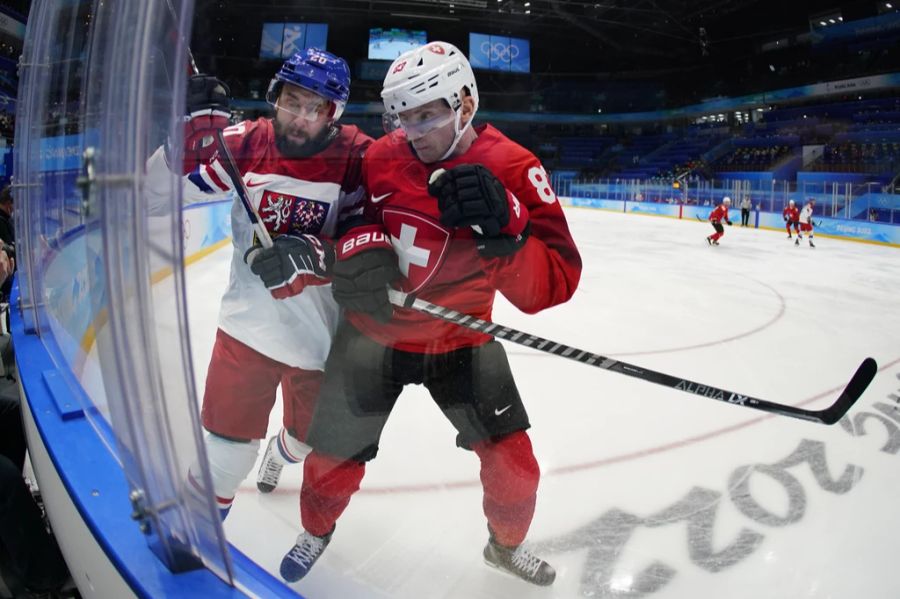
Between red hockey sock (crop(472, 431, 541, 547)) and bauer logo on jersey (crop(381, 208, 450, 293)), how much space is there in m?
0.31

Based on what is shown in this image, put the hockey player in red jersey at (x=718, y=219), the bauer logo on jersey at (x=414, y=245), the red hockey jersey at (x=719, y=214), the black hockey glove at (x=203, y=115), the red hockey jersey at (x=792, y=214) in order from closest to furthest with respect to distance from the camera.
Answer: the black hockey glove at (x=203, y=115) → the bauer logo on jersey at (x=414, y=245) → the hockey player in red jersey at (x=718, y=219) → the red hockey jersey at (x=719, y=214) → the red hockey jersey at (x=792, y=214)

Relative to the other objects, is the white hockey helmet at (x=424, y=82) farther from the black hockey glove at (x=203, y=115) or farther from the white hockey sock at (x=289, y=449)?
the white hockey sock at (x=289, y=449)

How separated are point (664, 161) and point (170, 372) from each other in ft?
8.48

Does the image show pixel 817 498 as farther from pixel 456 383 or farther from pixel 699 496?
pixel 456 383

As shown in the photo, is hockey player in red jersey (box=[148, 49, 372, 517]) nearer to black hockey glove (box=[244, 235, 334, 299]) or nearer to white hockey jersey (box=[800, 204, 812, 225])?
black hockey glove (box=[244, 235, 334, 299])

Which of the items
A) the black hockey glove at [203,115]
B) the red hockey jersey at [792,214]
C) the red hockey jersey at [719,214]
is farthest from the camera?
the red hockey jersey at [792,214]

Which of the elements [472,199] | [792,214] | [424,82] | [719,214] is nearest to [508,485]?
[472,199]

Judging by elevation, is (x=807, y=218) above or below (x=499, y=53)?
below

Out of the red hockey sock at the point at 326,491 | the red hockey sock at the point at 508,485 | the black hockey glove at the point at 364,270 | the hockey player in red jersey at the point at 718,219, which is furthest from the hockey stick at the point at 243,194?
the hockey player in red jersey at the point at 718,219

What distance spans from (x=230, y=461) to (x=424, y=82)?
2.13 feet

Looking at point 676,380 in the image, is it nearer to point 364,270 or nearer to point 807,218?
point 364,270

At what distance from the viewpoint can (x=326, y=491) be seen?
33.6 inches

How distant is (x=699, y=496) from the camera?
1.16 metres

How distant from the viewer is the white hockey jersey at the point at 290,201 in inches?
27.2
